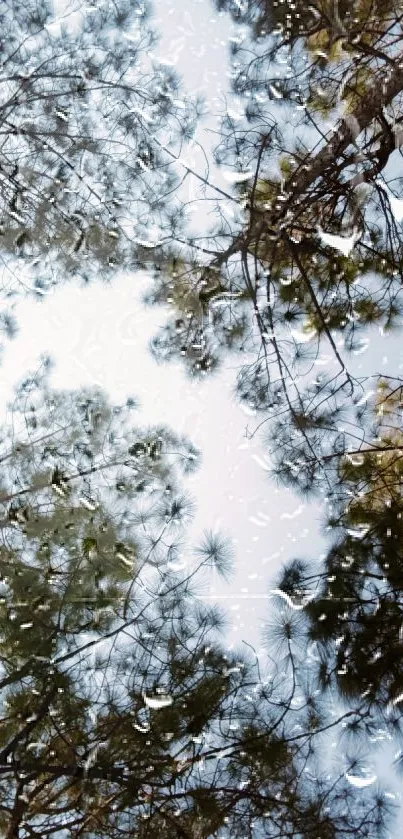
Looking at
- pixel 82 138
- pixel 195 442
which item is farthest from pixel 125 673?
pixel 82 138

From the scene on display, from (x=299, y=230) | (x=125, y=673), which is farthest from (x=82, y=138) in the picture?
(x=125, y=673)

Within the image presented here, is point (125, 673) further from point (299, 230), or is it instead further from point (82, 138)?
point (82, 138)

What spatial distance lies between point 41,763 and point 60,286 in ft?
2.94

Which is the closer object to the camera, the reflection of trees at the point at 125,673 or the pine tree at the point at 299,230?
the reflection of trees at the point at 125,673

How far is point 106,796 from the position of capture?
3.97 ft

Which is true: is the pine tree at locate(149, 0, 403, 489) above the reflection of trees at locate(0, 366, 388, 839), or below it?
above

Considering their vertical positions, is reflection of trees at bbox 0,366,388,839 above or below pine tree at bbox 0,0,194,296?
below

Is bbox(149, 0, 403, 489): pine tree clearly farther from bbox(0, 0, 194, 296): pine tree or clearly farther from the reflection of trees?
the reflection of trees

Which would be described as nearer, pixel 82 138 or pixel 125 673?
pixel 125 673

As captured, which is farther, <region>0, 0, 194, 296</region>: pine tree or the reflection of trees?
<region>0, 0, 194, 296</region>: pine tree

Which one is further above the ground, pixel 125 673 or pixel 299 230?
pixel 299 230

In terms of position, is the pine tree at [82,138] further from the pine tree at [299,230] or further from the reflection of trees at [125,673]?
the reflection of trees at [125,673]

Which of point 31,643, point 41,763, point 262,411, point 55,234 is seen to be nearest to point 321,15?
point 55,234

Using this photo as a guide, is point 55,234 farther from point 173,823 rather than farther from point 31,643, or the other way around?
point 173,823
